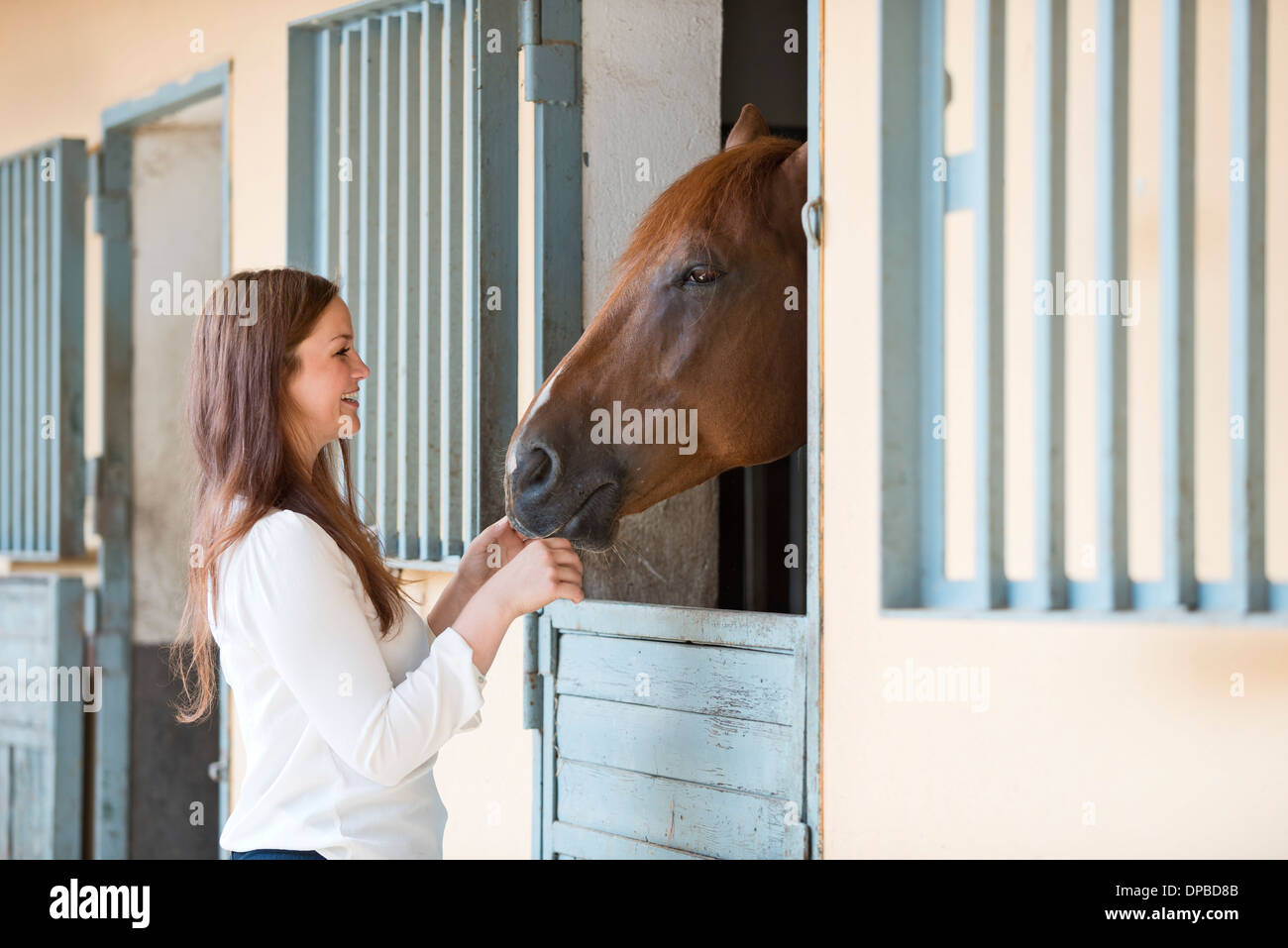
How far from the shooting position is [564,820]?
1.97 m

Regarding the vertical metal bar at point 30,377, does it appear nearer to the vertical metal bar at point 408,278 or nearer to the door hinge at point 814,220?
the vertical metal bar at point 408,278

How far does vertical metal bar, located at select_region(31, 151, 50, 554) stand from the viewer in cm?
369

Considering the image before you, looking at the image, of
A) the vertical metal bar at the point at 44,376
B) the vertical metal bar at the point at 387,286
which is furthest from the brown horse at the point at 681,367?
the vertical metal bar at the point at 44,376

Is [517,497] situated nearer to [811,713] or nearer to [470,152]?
[811,713]

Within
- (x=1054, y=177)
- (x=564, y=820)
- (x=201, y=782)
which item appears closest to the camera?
(x=1054, y=177)

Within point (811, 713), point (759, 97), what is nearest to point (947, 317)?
point (811, 713)

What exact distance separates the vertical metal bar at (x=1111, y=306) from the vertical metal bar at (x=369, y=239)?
162 centimetres

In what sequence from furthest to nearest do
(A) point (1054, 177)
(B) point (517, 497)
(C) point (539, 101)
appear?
(C) point (539, 101), (B) point (517, 497), (A) point (1054, 177)

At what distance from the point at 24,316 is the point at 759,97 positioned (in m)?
2.30

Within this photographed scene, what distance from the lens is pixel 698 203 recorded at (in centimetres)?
178

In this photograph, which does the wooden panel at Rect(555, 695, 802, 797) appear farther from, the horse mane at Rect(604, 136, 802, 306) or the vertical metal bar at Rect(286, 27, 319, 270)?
the vertical metal bar at Rect(286, 27, 319, 270)

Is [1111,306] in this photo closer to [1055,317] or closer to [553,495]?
[1055,317]

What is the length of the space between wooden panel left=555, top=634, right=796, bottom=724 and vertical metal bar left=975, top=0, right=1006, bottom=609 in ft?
1.03

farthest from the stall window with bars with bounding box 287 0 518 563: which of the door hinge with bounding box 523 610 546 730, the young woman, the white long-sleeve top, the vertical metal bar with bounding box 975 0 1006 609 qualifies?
the vertical metal bar with bounding box 975 0 1006 609
